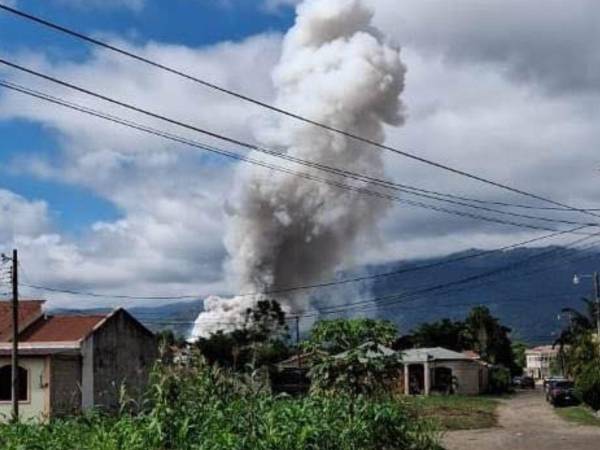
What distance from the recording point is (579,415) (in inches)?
1742

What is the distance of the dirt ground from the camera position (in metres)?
28.1

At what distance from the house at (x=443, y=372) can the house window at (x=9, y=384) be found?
95.1 feet

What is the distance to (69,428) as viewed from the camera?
1597 cm

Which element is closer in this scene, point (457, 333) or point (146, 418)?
point (146, 418)

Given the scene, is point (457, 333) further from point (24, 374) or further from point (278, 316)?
point (24, 374)

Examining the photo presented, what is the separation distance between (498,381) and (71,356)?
142ft

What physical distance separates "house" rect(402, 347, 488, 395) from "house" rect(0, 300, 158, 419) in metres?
22.0

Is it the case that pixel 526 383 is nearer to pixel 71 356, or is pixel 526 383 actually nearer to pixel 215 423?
pixel 71 356

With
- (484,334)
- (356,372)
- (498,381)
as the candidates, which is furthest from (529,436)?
(484,334)

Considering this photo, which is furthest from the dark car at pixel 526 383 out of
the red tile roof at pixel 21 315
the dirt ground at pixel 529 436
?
the red tile roof at pixel 21 315

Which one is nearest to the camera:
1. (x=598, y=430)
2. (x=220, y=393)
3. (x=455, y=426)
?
(x=220, y=393)

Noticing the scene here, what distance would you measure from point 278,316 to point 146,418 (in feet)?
239

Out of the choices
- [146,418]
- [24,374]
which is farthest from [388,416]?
[24,374]

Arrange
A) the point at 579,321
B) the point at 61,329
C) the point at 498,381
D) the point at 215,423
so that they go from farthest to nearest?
the point at 579,321 < the point at 498,381 < the point at 61,329 < the point at 215,423
